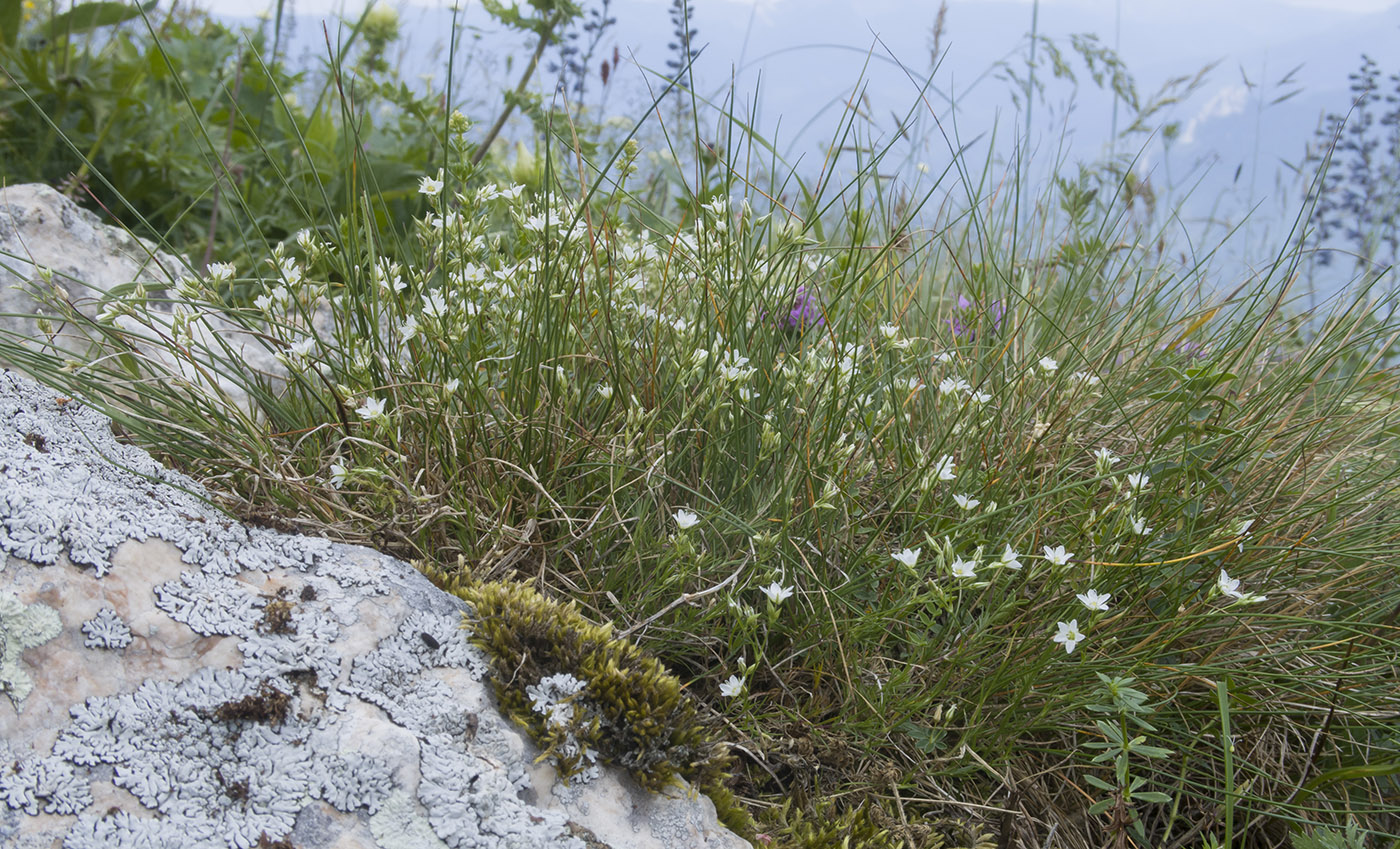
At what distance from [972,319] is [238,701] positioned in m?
2.04

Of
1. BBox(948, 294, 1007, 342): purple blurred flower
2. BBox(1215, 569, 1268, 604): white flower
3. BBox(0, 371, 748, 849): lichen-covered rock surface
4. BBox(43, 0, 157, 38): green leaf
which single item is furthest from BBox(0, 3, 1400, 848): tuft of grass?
BBox(43, 0, 157, 38): green leaf

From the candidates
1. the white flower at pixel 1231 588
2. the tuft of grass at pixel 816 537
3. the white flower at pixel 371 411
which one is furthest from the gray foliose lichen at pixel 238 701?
the white flower at pixel 1231 588

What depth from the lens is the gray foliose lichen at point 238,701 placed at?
1.24m

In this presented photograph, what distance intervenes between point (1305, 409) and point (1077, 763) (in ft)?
4.69

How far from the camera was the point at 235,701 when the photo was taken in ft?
4.50

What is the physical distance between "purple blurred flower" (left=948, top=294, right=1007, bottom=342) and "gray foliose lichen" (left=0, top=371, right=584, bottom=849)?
5.26 ft

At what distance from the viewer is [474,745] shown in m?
1.44

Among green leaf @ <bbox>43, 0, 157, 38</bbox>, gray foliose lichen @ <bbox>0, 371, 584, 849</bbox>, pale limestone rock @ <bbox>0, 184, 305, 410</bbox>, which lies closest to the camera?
gray foliose lichen @ <bbox>0, 371, 584, 849</bbox>

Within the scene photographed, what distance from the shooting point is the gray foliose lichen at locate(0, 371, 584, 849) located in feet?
4.08

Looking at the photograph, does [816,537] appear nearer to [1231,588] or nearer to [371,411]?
[1231,588]

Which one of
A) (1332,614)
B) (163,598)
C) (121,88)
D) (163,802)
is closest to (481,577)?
(163,598)

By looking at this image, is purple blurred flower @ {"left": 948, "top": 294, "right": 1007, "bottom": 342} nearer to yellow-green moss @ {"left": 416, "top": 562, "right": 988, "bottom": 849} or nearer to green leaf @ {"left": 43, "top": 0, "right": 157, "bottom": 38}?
yellow-green moss @ {"left": 416, "top": 562, "right": 988, "bottom": 849}

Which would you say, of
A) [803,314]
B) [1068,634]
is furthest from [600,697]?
[803,314]

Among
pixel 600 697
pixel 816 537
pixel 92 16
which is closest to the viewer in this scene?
pixel 600 697
